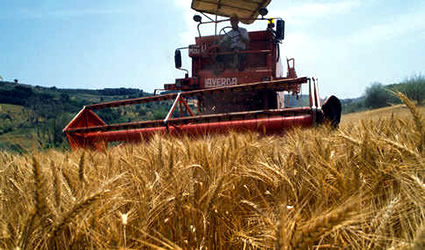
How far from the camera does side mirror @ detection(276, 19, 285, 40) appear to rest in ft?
20.7

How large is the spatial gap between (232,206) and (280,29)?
624cm

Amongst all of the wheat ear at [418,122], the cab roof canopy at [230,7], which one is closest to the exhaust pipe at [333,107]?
the wheat ear at [418,122]

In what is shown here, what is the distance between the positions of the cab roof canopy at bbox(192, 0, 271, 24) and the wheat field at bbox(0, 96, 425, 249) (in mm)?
5806

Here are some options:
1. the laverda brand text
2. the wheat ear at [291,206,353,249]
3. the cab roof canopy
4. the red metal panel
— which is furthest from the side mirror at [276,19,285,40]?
the wheat ear at [291,206,353,249]

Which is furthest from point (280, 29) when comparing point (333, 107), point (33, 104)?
point (33, 104)

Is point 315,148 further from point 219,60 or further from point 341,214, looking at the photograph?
point 219,60

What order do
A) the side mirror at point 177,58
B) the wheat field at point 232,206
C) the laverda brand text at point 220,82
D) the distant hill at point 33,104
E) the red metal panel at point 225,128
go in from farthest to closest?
the distant hill at point 33,104 → the side mirror at point 177,58 → the laverda brand text at point 220,82 → the red metal panel at point 225,128 → the wheat field at point 232,206

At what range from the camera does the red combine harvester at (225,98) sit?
3.20m

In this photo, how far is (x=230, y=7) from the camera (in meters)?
6.58

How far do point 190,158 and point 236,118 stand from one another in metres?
1.96

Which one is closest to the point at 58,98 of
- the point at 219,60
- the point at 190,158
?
the point at 219,60

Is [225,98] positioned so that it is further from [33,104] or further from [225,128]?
[33,104]

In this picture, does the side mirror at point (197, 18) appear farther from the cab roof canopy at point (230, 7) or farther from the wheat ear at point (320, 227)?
the wheat ear at point (320, 227)

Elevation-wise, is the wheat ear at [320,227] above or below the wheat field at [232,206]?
above
